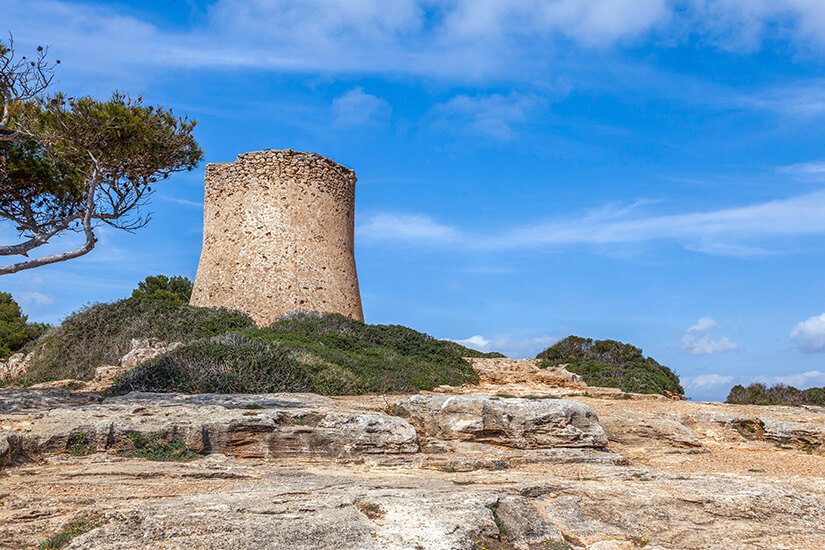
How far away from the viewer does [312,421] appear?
24.1 ft

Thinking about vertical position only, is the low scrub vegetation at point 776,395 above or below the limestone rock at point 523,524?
above

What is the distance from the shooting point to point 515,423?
305 inches

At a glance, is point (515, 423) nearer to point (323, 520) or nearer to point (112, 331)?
point (323, 520)

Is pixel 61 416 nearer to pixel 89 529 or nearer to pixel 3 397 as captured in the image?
pixel 3 397

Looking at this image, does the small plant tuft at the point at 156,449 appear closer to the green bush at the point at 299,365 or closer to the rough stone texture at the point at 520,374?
the green bush at the point at 299,365

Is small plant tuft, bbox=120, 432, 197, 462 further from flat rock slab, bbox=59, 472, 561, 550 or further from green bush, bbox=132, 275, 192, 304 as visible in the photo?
green bush, bbox=132, 275, 192, 304

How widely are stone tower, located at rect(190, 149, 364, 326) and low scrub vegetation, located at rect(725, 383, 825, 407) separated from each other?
14045mm

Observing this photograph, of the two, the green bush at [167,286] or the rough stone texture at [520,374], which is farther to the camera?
the green bush at [167,286]

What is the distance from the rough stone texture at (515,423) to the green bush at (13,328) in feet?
60.2

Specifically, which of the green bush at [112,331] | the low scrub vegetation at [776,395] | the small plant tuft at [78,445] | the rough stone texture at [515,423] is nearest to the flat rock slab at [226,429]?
the small plant tuft at [78,445]

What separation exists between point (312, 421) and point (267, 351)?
3.93 metres

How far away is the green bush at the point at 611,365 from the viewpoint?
17859 mm

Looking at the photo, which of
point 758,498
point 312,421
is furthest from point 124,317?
point 758,498

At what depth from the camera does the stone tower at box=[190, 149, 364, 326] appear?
62.6 feet
